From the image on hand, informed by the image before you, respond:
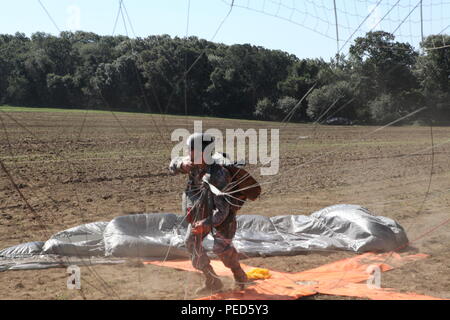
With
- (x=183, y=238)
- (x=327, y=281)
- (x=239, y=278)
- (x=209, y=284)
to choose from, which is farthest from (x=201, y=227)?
(x=183, y=238)

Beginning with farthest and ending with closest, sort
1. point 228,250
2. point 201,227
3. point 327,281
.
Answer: point 327,281 < point 228,250 < point 201,227

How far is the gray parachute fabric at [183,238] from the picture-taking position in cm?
531

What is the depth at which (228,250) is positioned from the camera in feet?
14.2

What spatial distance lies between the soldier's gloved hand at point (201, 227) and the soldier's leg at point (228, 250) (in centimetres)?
16

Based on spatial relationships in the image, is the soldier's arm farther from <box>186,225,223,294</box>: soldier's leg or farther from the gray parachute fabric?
the gray parachute fabric

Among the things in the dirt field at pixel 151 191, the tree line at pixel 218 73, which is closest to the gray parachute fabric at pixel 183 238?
the dirt field at pixel 151 191

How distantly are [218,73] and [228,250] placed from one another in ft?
36.0

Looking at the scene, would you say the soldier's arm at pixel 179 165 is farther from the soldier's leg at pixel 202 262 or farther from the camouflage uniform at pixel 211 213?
the soldier's leg at pixel 202 262

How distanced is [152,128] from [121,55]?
933cm

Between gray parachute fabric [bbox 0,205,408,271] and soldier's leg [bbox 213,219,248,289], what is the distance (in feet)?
3.90

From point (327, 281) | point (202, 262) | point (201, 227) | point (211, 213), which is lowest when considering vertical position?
point (327, 281)

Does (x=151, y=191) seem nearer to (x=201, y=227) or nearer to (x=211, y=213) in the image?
(x=211, y=213)

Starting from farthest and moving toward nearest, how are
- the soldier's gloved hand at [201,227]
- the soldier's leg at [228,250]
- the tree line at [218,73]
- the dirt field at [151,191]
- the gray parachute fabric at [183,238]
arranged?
the tree line at [218,73] → the gray parachute fabric at [183,238] → the dirt field at [151,191] → the soldier's leg at [228,250] → the soldier's gloved hand at [201,227]

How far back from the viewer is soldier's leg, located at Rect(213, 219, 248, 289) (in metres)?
4.34
